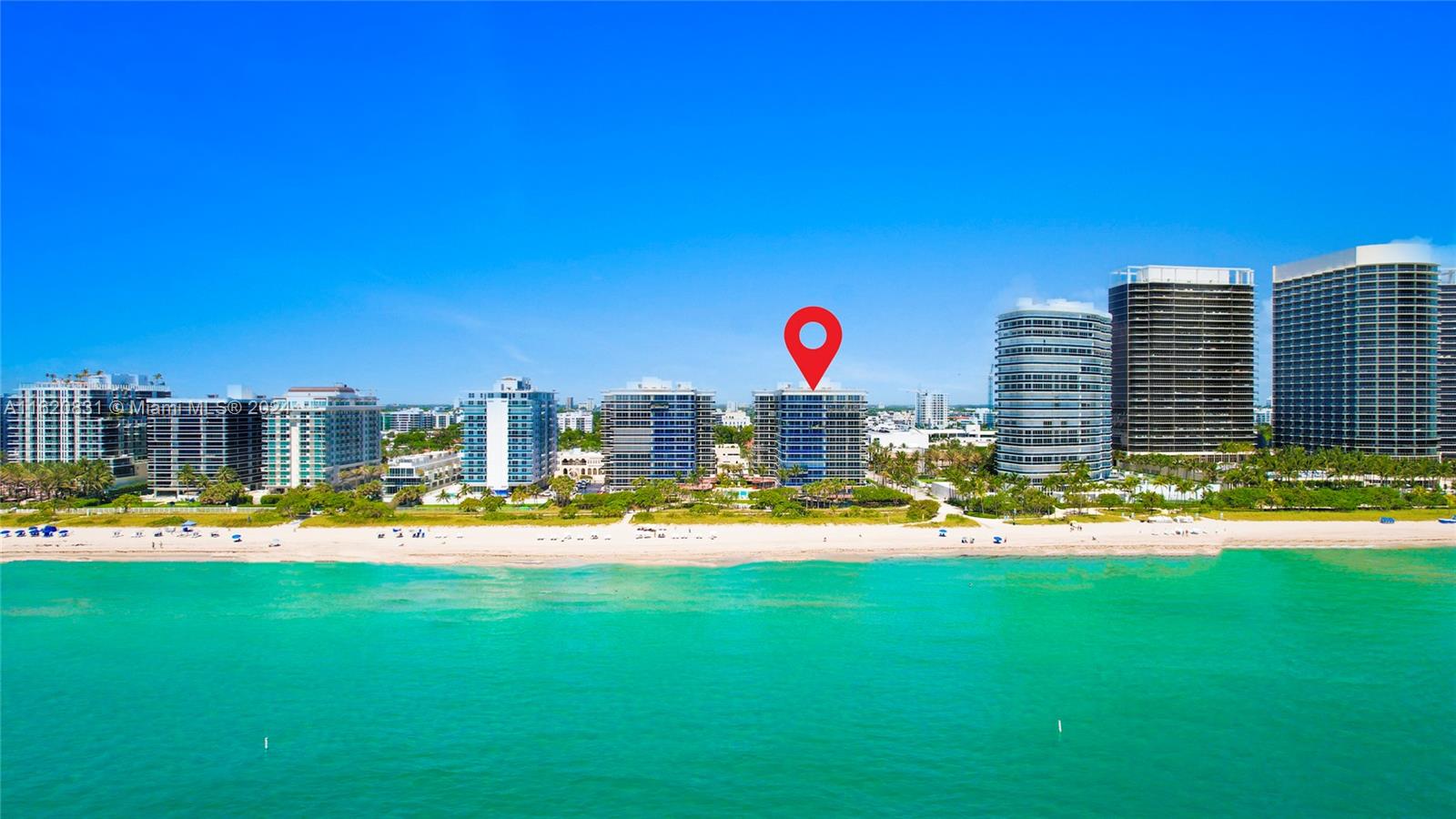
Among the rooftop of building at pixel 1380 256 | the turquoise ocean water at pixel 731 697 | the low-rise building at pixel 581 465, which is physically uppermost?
the rooftop of building at pixel 1380 256

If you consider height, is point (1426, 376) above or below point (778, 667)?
above

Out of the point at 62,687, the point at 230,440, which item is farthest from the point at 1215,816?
the point at 230,440

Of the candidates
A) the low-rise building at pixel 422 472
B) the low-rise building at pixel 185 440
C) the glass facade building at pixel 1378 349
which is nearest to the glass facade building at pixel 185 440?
the low-rise building at pixel 185 440

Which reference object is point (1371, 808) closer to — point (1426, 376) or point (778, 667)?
point (778, 667)

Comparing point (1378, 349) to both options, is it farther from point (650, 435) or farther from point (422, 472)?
point (422, 472)

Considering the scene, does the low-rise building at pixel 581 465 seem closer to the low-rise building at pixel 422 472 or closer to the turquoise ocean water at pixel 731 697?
the low-rise building at pixel 422 472

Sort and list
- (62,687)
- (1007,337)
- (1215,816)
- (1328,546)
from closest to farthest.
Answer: (1215,816) < (62,687) < (1328,546) < (1007,337)
